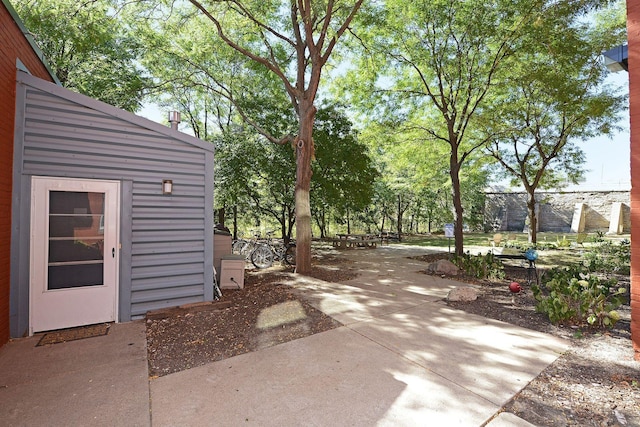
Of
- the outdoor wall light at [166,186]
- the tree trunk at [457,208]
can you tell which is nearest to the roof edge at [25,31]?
the outdoor wall light at [166,186]

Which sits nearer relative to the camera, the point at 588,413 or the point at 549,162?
the point at 588,413

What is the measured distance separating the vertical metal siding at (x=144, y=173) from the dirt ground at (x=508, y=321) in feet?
1.66

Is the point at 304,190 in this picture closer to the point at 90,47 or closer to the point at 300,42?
the point at 300,42

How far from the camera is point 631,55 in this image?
123 inches

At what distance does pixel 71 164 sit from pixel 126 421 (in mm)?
3455

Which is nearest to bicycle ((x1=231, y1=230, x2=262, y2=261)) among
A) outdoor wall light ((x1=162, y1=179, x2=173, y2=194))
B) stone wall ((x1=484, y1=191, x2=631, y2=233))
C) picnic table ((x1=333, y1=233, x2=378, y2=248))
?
outdoor wall light ((x1=162, y1=179, x2=173, y2=194))

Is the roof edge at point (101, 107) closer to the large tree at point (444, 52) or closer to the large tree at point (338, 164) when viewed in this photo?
the large tree at point (338, 164)

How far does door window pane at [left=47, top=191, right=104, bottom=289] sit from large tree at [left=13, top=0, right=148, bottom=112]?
496 cm

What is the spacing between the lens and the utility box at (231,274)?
20.0 ft

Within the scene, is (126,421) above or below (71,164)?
below

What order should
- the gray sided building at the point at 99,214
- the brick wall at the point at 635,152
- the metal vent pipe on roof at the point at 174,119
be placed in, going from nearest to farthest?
the brick wall at the point at 635,152 < the gray sided building at the point at 99,214 < the metal vent pipe on roof at the point at 174,119

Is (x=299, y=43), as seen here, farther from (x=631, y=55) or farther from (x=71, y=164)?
(x=631, y=55)

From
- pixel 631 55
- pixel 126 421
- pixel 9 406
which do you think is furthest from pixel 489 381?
pixel 9 406

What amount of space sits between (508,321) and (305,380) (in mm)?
3319
